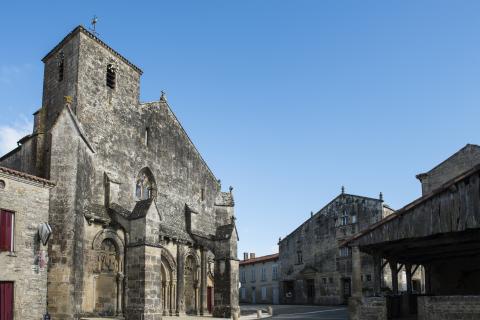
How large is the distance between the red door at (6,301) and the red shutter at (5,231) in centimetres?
109

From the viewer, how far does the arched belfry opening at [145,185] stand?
22594 millimetres

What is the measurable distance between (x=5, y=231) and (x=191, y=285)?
1136 cm

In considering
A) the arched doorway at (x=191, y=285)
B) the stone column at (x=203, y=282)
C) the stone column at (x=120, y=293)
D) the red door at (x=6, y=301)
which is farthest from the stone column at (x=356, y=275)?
the stone column at (x=203, y=282)

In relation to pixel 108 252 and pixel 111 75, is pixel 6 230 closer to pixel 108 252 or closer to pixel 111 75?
pixel 108 252

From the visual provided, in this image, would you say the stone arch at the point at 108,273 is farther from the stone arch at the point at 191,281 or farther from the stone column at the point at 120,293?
the stone arch at the point at 191,281

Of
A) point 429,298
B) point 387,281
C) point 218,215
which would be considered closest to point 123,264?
point 218,215

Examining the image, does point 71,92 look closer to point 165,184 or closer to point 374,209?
point 165,184

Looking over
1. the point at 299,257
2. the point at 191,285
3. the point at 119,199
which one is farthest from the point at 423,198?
the point at 299,257

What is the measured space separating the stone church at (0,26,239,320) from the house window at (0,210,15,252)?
150cm

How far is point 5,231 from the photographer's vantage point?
48.0 ft

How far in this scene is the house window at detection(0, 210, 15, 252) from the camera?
14555 mm

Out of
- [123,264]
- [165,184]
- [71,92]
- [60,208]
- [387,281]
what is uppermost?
[71,92]

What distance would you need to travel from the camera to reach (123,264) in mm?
19312

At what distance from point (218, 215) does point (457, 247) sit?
49.3 ft
